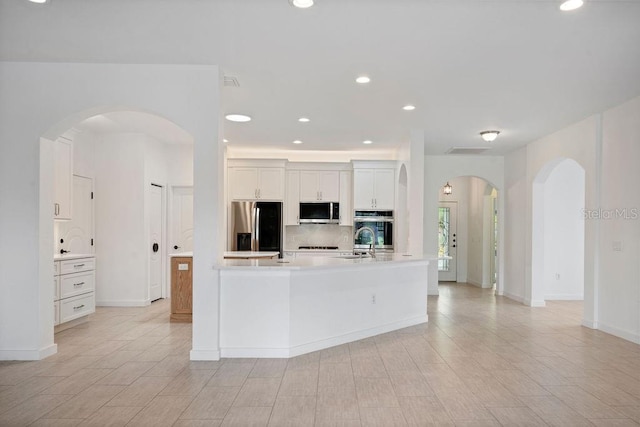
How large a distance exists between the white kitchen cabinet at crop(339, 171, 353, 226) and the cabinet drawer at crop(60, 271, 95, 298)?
4515 millimetres

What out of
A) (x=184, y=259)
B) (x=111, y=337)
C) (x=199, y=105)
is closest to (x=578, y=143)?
(x=199, y=105)

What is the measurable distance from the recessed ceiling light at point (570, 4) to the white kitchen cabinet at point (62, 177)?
5572mm

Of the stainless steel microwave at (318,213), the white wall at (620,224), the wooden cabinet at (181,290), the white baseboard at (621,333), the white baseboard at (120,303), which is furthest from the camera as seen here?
the stainless steel microwave at (318,213)

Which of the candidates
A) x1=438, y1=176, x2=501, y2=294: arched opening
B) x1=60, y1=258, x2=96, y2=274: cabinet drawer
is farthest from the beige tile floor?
x1=438, y1=176, x2=501, y2=294: arched opening

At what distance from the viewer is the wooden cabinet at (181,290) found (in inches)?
238

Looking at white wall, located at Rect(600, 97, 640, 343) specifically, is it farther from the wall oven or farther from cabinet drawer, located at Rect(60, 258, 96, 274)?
cabinet drawer, located at Rect(60, 258, 96, 274)

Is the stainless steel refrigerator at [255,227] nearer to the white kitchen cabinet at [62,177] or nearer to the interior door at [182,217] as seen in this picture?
the interior door at [182,217]

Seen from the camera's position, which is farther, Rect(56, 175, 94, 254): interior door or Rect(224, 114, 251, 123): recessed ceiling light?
Rect(56, 175, 94, 254): interior door

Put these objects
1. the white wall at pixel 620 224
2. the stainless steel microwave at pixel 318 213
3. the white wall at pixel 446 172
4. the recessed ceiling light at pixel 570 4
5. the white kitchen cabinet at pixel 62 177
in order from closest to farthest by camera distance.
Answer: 1. the recessed ceiling light at pixel 570 4
2. the white wall at pixel 620 224
3. the white kitchen cabinet at pixel 62 177
4. the stainless steel microwave at pixel 318 213
5. the white wall at pixel 446 172

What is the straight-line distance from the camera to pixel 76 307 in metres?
5.66

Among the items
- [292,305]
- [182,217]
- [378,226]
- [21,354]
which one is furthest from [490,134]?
[21,354]

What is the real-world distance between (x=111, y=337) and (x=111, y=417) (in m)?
2.43

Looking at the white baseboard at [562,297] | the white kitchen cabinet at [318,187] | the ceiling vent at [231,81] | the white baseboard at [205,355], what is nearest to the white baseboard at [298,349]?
the white baseboard at [205,355]

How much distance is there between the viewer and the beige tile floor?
2988 millimetres
